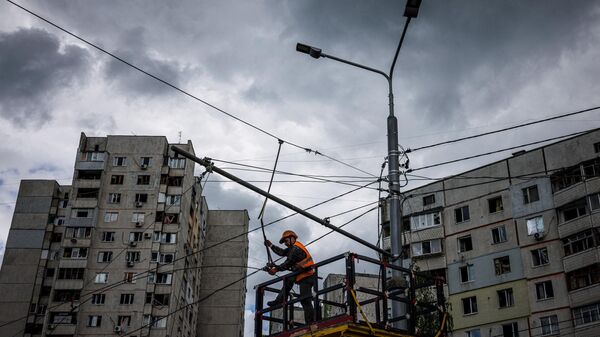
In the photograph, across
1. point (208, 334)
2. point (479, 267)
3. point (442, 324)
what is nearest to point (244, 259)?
point (208, 334)

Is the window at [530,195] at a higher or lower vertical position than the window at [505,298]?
higher

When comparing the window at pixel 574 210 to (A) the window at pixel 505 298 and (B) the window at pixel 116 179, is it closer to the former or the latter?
(A) the window at pixel 505 298

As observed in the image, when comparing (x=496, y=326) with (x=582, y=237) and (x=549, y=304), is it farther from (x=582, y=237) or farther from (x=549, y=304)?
(x=582, y=237)

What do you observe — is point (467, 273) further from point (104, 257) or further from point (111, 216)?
point (111, 216)

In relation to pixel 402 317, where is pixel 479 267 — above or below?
above

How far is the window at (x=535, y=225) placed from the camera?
52938mm

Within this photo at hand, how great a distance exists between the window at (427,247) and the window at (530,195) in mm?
8859

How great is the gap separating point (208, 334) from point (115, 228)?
87.8 ft

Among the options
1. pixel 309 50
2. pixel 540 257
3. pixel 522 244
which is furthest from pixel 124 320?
pixel 309 50

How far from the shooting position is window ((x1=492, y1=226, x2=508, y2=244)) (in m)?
55.4

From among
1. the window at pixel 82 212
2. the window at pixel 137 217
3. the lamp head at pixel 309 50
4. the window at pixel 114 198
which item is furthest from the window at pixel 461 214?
the window at pixel 82 212

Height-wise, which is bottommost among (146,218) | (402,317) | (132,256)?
(402,317)

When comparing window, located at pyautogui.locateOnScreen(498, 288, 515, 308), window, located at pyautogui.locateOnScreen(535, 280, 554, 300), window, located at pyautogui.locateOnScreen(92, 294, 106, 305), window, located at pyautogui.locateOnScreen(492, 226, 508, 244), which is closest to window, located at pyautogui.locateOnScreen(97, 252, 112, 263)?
window, located at pyautogui.locateOnScreen(92, 294, 106, 305)

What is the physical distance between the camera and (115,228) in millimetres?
81375
